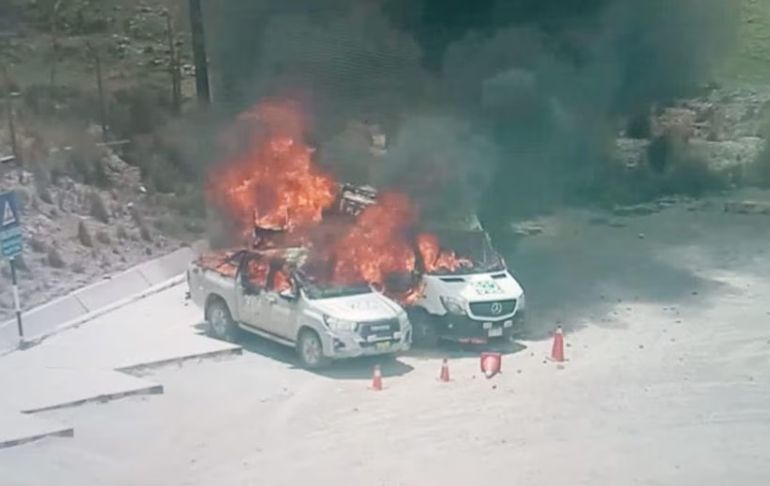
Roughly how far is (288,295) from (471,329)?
2469mm

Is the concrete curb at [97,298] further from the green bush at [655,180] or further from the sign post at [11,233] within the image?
the green bush at [655,180]

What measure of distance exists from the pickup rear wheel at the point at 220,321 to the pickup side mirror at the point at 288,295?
1123 millimetres

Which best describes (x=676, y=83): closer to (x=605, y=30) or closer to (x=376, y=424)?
(x=605, y=30)

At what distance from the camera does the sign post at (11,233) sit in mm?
18188

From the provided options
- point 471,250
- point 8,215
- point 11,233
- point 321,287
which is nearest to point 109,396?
point 321,287

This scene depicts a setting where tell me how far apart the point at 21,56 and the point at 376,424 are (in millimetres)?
21435

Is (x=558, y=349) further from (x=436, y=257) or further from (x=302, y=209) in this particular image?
(x=302, y=209)

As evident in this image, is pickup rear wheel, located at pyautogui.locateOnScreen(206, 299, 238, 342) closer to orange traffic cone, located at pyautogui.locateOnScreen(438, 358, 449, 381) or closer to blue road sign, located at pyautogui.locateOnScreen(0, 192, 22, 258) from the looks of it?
blue road sign, located at pyautogui.locateOnScreen(0, 192, 22, 258)

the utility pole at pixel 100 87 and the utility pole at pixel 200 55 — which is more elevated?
the utility pole at pixel 200 55

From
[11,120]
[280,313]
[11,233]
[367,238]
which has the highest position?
[11,120]

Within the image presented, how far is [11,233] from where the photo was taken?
18.4m

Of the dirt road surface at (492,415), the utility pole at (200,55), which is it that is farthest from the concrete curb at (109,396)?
the utility pole at (200,55)

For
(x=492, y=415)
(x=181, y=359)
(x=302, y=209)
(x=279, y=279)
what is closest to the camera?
(x=492, y=415)

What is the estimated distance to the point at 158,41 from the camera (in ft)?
113
